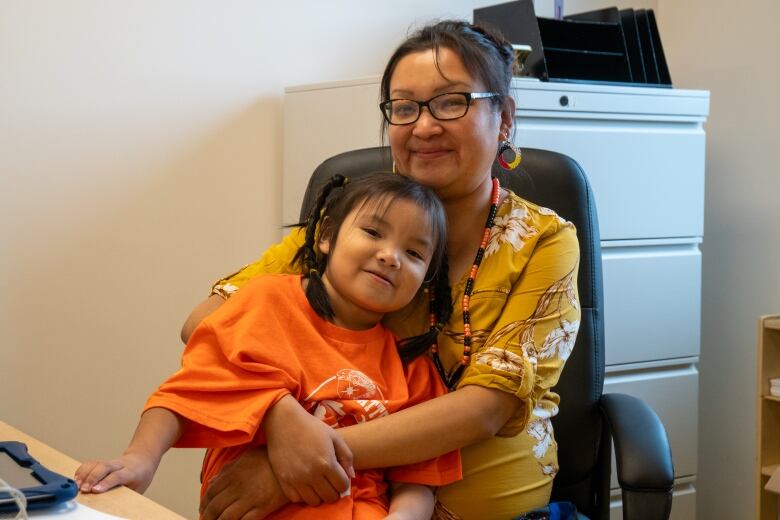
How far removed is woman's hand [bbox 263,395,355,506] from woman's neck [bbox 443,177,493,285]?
15.9 inches

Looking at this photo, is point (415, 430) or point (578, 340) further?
point (578, 340)

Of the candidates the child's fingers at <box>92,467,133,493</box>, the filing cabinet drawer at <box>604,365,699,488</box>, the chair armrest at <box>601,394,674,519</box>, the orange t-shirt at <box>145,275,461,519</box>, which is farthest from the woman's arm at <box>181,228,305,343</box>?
the filing cabinet drawer at <box>604,365,699,488</box>

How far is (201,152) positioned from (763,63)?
1626 mm

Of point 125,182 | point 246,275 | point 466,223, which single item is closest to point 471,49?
point 466,223

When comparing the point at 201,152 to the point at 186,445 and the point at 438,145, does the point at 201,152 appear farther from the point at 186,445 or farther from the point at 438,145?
the point at 186,445

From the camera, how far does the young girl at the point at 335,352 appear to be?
120 centimetres

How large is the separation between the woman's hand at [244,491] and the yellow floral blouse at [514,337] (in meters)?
0.30

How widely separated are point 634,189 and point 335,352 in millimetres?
1307

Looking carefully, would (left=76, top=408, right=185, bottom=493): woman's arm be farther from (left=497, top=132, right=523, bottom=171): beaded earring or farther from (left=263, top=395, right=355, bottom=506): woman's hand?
(left=497, top=132, right=523, bottom=171): beaded earring

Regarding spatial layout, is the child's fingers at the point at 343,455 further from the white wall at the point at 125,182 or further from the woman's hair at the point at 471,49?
the white wall at the point at 125,182

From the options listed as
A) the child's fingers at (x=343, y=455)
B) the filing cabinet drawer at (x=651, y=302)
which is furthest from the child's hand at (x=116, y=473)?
the filing cabinet drawer at (x=651, y=302)

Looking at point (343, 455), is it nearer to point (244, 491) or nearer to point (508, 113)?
point (244, 491)

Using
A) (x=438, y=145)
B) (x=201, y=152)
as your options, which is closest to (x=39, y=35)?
(x=201, y=152)

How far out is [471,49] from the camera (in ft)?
4.91
